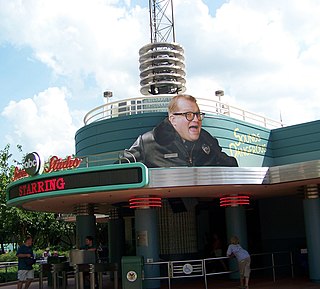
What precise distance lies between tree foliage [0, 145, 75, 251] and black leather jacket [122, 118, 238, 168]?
1511 centimetres

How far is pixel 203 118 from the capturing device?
19.0 m

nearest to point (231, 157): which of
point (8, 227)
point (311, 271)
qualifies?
point (311, 271)

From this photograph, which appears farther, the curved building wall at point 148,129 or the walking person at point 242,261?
the curved building wall at point 148,129

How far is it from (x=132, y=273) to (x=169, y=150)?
14.9 ft

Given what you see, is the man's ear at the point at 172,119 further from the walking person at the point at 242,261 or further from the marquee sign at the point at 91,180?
the walking person at the point at 242,261

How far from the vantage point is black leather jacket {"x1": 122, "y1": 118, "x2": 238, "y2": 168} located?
18016 millimetres

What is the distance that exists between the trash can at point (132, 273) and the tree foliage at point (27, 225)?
54.9ft

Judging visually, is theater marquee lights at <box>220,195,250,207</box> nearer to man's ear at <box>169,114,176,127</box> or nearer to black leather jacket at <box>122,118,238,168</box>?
black leather jacket at <box>122,118,238,168</box>

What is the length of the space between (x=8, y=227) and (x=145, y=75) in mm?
19101

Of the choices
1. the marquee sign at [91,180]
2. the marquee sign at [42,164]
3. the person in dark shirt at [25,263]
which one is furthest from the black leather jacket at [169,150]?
the person in dark shirt at [25,263]

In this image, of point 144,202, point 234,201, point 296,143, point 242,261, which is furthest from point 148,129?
point 296,143

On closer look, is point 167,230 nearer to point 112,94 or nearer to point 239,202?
point 239,202

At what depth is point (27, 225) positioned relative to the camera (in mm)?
40375

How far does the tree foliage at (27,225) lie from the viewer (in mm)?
34688
